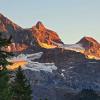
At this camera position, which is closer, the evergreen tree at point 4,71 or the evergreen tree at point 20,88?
the evergreen tree at point 4,71

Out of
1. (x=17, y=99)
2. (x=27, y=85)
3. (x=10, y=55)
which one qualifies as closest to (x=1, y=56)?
(x=10, y=55)

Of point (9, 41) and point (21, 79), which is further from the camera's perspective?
point (21, 79)

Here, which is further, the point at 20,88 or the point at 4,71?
the point at 20,88

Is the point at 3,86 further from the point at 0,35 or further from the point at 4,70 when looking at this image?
the point at 0,35

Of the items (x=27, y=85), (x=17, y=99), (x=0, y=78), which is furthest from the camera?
(x=27, y=85)

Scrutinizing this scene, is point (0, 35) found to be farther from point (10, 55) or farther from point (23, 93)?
point (23, 93)

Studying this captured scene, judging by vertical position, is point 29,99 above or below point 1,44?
below

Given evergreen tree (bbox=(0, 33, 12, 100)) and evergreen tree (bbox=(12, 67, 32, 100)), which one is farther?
evergreen tree (bbox=(12, 67, 32, 100))

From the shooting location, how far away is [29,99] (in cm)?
3994

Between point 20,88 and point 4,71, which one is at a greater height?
point 4,71

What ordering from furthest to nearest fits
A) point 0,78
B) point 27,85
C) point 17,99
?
point 27,85 < point 17,99 < point 0,78

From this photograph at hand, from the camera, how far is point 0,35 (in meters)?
29.5

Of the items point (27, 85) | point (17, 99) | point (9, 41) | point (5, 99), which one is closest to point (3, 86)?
point (5, 99)

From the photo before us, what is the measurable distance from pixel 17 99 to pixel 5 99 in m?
8.06
